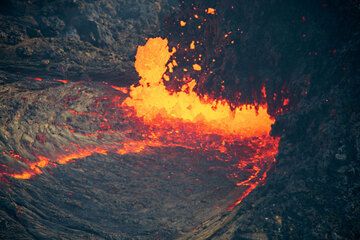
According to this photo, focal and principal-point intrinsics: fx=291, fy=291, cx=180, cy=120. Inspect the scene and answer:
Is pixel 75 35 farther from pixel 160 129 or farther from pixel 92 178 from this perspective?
pixel 92 178

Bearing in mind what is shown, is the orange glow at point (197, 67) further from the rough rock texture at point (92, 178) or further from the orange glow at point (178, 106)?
the rough rock texture at point (92, 178)

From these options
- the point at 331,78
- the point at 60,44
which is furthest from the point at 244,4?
the point at 60,44

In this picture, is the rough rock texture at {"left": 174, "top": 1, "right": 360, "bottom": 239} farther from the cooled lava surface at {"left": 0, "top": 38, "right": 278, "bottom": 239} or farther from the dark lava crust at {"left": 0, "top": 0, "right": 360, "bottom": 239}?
the cooled lava surface at {"left": 0, "top": 38, "right": 278, "bottom": 239}

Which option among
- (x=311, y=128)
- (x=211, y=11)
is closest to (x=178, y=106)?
(x=211, y=11)

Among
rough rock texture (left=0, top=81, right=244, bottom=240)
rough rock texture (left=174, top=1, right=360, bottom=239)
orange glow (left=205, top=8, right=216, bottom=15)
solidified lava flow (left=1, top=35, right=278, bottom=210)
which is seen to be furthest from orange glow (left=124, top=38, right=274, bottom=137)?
orange glow (left=205, top=8, right=216, bottom=15)

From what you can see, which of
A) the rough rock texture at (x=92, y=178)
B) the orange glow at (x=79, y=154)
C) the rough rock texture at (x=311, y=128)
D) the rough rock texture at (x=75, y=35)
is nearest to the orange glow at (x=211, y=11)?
the rough rock texture at (x=311, y=128)

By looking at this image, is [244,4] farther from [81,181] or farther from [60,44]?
[81,181]
